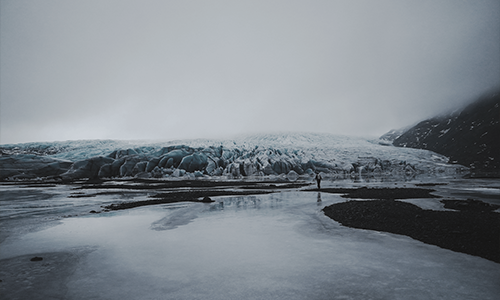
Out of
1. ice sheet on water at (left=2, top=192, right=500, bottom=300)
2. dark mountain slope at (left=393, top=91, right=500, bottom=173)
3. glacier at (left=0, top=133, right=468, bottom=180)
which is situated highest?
dark mountain slope at (left=393, top=91, right=500, bottom=173)

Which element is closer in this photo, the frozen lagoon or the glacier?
the frozen lagoon

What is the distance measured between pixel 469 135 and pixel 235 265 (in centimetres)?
20271

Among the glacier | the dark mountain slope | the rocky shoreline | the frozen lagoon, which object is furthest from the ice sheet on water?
the dark mountain slope

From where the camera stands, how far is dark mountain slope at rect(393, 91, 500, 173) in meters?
131

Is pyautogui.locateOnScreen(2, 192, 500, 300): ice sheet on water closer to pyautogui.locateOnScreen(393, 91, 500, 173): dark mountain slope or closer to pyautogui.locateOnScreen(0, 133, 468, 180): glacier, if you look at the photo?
pyautogui.locateOnScreen(0, 133, 468, 180): glacier

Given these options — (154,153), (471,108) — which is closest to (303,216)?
(154,153)

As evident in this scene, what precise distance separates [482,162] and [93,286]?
164 meters

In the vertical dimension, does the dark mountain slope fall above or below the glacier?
above

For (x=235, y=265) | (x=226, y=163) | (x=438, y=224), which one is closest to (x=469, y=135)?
(x=226, y=163)

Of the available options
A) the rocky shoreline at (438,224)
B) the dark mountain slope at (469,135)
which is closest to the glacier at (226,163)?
the rocky shoreline at (438,224)

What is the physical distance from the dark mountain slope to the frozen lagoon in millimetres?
149471

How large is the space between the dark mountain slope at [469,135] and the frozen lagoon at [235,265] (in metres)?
149

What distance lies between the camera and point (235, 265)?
545cm

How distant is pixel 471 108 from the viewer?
17962cm
